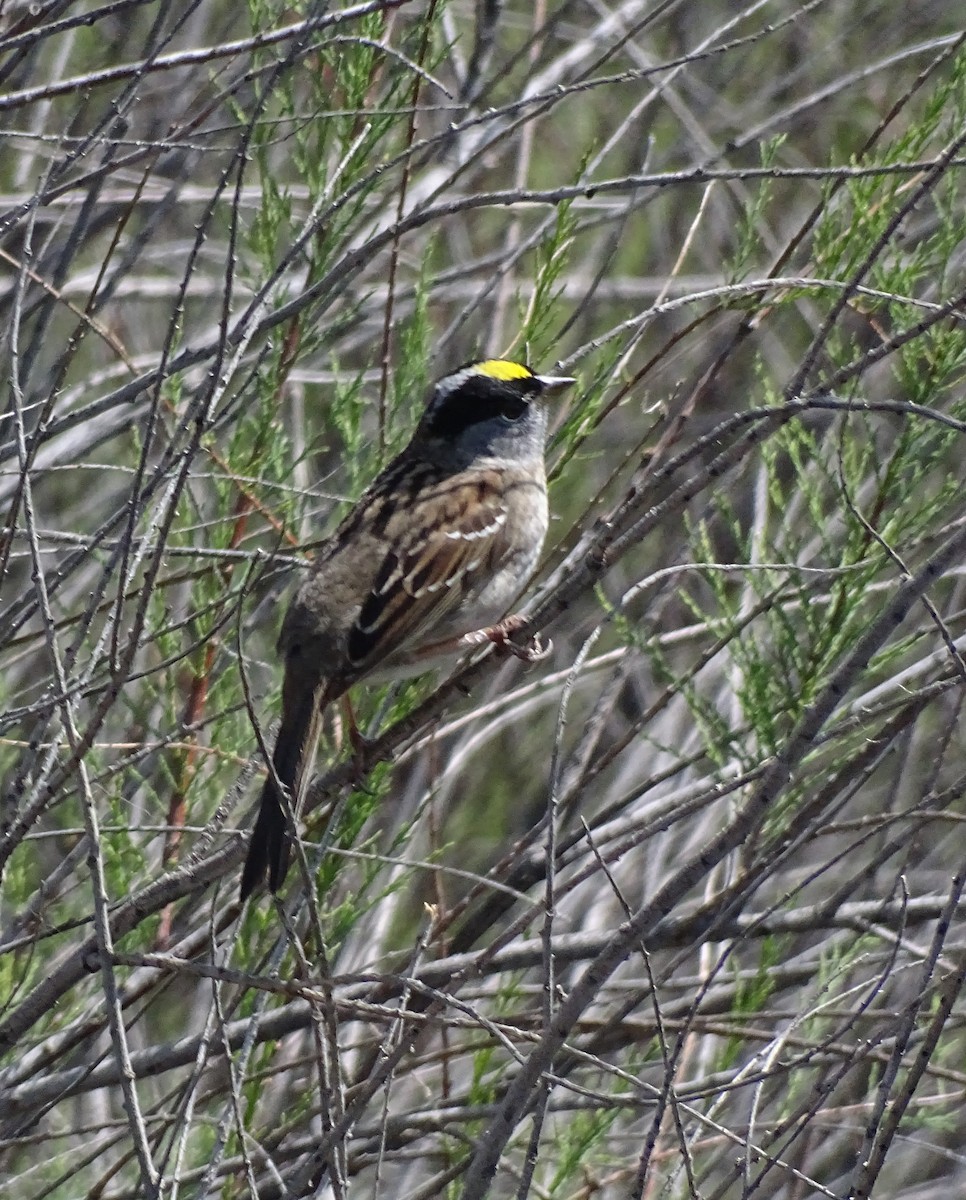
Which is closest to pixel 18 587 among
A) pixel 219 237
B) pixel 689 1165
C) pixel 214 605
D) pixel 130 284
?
pixel 130 284

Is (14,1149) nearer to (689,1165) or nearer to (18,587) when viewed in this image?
(18,587)

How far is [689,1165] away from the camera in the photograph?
2217 mm

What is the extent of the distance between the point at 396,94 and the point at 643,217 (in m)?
3.54

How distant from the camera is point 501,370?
430cm

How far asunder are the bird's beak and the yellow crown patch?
5cm

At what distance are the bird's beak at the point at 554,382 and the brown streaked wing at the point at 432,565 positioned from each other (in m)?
0.30

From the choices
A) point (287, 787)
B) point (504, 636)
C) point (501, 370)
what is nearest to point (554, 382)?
point (501, 370)

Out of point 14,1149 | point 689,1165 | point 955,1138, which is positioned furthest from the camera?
point 955,1138

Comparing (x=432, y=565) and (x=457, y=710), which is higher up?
(x=432, y=565)

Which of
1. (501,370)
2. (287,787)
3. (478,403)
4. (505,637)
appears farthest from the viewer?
(478,403)

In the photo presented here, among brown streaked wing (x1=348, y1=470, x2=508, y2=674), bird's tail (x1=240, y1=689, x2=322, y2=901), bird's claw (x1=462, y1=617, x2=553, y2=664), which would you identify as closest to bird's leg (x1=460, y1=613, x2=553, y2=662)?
bird's claw (x1=462, y1=617, x2=553, y2=664)

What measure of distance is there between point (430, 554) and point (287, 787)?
0.89m

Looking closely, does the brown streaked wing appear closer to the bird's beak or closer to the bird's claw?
the bird's claw

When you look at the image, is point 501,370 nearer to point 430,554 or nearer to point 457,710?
point 430,554
